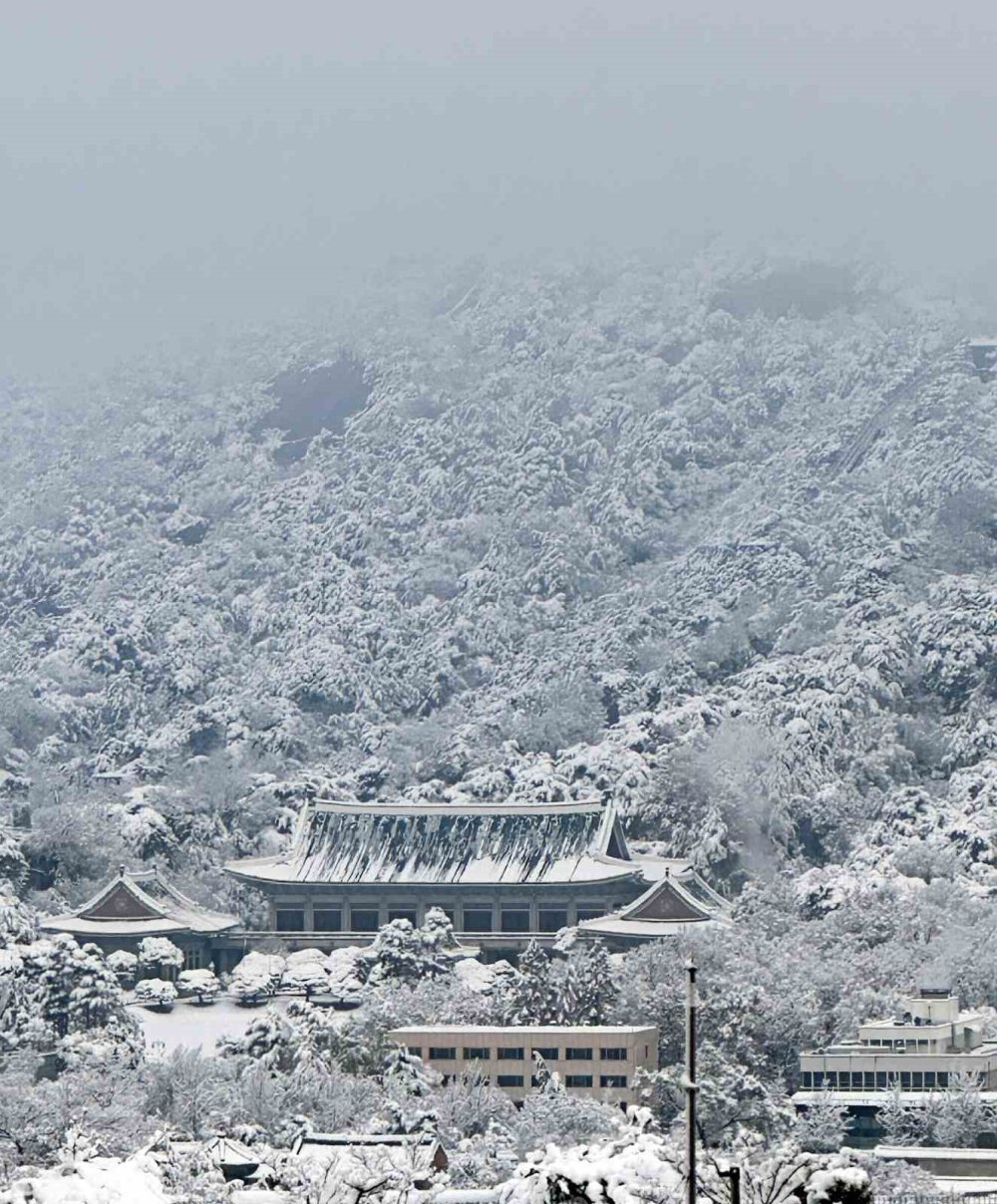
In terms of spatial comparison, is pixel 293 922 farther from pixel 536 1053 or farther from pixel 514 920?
pixel 536 1053

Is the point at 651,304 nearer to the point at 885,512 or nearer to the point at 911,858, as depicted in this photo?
the point at 885,512

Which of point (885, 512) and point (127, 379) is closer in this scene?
point (885, 512)

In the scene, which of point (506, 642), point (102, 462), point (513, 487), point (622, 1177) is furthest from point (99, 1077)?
point (102, 462)

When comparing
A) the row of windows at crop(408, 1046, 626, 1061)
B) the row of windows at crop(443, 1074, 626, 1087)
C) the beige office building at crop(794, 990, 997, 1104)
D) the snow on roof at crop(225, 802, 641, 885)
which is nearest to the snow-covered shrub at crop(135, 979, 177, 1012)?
the snow on roof at crop(225, 802, 641, 885)

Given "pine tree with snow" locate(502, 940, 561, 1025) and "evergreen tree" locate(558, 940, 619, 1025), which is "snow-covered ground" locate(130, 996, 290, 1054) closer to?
"pine tree with snow" locate(502, 940, 561, 1025)

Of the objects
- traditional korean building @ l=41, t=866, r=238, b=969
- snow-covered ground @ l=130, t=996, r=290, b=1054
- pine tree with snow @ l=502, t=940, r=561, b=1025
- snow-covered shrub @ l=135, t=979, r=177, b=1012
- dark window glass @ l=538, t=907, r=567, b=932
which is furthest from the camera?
dark window glass @ l=538, t=907, r=567, b=932

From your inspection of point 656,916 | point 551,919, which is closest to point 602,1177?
point 656,916

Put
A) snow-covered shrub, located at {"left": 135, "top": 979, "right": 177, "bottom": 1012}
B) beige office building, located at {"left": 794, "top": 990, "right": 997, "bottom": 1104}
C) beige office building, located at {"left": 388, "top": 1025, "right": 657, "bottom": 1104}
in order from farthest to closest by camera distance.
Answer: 1. snow-covered shrub, located at {"left": 135, "top": 979, "right": 177, "bottom": 1012}
2. beige office building, located at {"left": 388, "top": 1025, "right": 657, "bottom": 1104}
3. beige office building, located at {"left": 794, "top": 990, "right": 997, "bottom": 1104}
